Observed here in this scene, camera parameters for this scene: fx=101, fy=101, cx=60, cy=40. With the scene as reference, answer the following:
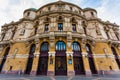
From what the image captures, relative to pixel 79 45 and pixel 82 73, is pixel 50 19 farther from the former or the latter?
pixel 82 73

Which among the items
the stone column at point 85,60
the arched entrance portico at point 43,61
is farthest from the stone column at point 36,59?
the stone column at point 85,60

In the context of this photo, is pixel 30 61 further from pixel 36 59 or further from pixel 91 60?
pixel 91 60

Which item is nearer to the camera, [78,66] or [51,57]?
[51,57]

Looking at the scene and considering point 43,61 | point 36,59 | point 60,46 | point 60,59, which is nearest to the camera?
point 60,59

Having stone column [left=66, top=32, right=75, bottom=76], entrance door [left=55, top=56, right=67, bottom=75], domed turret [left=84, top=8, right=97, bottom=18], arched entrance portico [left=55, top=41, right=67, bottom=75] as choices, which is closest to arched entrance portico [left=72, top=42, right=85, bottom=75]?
stone column [left=66, top=32, right=75, bottom=76]

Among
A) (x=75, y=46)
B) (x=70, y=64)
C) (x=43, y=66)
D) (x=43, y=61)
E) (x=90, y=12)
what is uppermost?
(x=90, y=12)

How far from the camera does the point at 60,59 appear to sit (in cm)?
2342

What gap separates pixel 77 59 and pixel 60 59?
163 inches

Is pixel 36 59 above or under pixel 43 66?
above

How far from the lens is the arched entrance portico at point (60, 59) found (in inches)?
875

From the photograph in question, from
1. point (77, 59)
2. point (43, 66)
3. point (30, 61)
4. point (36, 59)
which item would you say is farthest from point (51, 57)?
point (30, 61)

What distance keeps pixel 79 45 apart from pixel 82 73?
676cm

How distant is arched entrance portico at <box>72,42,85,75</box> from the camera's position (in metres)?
23.2

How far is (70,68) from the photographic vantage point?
2175 cm
